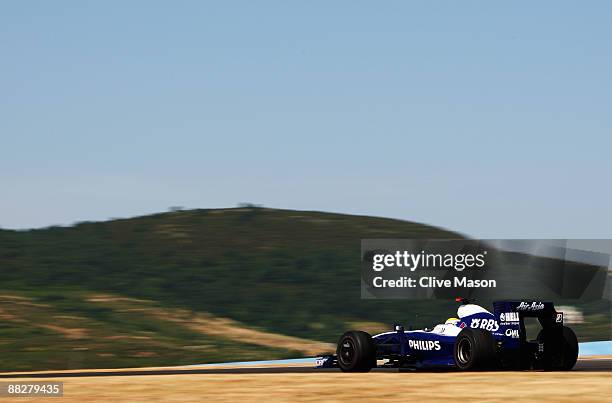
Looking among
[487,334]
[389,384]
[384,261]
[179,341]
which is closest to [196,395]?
[389,384]

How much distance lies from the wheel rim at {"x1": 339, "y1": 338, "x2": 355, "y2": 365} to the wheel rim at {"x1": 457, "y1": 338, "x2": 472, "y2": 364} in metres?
2.00

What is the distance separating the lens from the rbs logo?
20.1m

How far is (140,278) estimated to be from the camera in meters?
87.4

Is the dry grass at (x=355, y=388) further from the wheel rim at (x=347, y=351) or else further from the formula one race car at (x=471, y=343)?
the wheel rim at (x=347, y=351)

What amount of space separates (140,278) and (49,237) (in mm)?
18899

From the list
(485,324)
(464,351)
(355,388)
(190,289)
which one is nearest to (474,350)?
(464,351)

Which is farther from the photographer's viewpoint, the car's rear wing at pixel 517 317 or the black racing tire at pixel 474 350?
the car's rear wing at pixel 517 317

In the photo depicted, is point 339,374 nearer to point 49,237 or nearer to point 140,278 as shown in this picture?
point 140,278

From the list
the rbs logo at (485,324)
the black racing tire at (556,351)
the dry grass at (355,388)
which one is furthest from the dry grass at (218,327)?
the dry grass at (355,388)

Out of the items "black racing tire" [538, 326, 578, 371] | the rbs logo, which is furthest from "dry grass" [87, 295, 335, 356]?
"black racing tire" [538, 326, 578, 371]

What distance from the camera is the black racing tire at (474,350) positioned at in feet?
62.8

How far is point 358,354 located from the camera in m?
20.4

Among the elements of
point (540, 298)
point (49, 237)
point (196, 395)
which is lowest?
point (196, 395)

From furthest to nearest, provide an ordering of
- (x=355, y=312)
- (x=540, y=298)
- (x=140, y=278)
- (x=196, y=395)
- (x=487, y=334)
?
(x=140, y=278) < (x=355, y=312) < (x=540, y=298) < (x=487, y=334) < (x=196, y=395)
